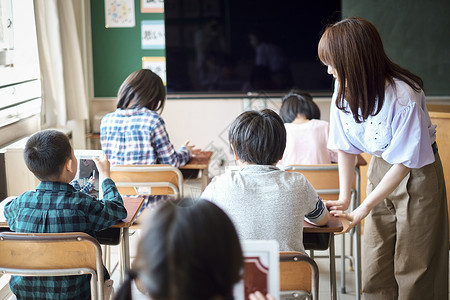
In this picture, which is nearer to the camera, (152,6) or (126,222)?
(126,222)

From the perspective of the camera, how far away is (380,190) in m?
2.13

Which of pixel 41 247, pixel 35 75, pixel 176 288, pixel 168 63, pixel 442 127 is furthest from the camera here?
pixel 168 63

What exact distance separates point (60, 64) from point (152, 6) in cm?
112

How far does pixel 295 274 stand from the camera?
1.81m

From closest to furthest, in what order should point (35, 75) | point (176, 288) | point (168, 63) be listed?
point (176, 288)
point (35, 75)
point (168, 63)

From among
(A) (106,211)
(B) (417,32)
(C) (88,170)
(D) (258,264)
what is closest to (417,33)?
(B) (417,32)

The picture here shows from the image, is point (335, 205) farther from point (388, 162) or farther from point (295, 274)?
point (295, 274)

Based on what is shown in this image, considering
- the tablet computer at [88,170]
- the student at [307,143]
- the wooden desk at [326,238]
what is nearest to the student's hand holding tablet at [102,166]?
the tablet computer at [88,170]

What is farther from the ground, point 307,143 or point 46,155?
point 46,155

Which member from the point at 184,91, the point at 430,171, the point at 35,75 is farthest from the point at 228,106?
the point at 430,171

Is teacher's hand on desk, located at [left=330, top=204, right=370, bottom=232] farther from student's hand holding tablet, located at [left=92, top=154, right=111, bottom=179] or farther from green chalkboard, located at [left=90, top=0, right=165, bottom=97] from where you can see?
green chalkboard, located at [left=90, top=0, right=165, bottom=97]

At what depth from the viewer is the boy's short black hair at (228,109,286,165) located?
199 cm

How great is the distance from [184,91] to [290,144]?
2251mm

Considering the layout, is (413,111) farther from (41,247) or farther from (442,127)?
(442,127)
